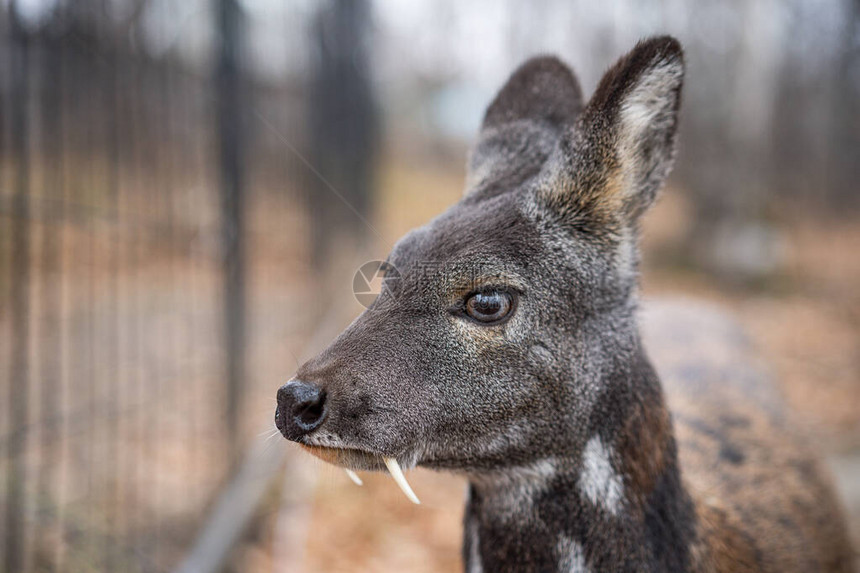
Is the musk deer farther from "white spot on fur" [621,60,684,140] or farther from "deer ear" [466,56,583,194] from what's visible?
"deer ear" [466,56,583,194]

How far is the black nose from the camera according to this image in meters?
1.66

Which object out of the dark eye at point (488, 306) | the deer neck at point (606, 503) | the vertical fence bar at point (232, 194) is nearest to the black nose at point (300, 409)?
the dark eye at point (488, 306)

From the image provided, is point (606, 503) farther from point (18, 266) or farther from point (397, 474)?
point (18, 266)

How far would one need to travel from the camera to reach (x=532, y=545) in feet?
6.48

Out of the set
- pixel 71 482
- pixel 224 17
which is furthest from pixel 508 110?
pixel 71 482

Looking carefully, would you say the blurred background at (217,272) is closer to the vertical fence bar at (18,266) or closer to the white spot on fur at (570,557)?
the vertical fence bar at (18,266)

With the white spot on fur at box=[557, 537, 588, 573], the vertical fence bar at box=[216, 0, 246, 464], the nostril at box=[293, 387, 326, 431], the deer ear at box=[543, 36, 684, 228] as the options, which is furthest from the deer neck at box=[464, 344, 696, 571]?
the vertical fence bar at box=[216, 0, 246, 464]

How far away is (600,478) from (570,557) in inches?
9.4

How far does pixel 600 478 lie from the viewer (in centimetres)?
193

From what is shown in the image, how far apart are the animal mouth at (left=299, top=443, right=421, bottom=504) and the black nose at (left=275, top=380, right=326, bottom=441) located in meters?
0.07

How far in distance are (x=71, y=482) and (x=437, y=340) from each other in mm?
2729

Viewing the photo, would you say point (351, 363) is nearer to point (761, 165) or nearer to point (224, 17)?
point (224, 17)

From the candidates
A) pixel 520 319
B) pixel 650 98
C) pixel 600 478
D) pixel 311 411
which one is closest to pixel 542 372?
pixel 520 319

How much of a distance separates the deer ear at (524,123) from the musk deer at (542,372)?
0.16 m
